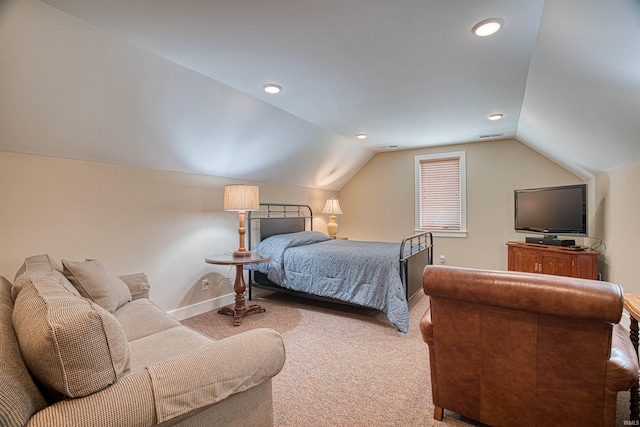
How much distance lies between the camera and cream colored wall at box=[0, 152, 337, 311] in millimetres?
2234

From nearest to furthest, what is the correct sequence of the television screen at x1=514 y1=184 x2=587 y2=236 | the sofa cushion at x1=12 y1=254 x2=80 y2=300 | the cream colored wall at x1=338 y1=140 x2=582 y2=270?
the sofa cushion at x1=12 y1=254 x2=80 y2=300
the television screen at x1=514 y1=184 x2=587 y2=236
the cream colored wall at x1=338 y1=140 x2=582 y2=270

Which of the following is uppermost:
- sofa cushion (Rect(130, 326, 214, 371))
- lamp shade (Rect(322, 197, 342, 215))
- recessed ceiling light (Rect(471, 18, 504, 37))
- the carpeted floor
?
recessed ceiling light (Rect(471, 18, 504, 37))

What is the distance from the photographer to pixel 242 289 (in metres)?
3.38

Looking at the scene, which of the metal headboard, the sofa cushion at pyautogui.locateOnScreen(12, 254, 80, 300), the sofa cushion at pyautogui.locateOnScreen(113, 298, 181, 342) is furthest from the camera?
the metal headboard

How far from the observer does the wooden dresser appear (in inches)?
135

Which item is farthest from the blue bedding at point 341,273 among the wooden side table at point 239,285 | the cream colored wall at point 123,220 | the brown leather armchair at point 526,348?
the brown leather armchair at point 526,348

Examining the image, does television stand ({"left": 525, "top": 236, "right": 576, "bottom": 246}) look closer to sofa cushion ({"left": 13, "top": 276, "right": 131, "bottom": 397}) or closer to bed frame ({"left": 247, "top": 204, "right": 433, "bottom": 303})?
bed frame ({"left": 247, "top": 204, "right": 433, "bottom": 303})

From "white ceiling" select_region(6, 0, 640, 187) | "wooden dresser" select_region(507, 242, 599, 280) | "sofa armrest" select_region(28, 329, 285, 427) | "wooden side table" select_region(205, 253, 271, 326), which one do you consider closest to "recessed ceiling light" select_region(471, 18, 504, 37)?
"white ceiling" select_region(6, 0, 640, 187)

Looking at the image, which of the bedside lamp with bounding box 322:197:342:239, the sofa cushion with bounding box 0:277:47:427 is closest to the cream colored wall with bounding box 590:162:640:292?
the bedside lamp with bounding box 322:197:342:239

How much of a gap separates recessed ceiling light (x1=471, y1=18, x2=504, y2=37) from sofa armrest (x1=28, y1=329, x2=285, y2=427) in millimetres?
2240

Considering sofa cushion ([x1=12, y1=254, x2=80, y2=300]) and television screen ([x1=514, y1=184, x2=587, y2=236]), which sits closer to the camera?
sofa cushion ([x1=12, y1=254, x2=80, y2=300])

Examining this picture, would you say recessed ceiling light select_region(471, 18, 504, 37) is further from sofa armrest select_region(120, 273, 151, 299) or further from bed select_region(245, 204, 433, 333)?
sofa armrest select_region(120, 273, 151, 299)

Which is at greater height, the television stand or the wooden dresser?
the television stand

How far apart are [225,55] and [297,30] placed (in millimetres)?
667
